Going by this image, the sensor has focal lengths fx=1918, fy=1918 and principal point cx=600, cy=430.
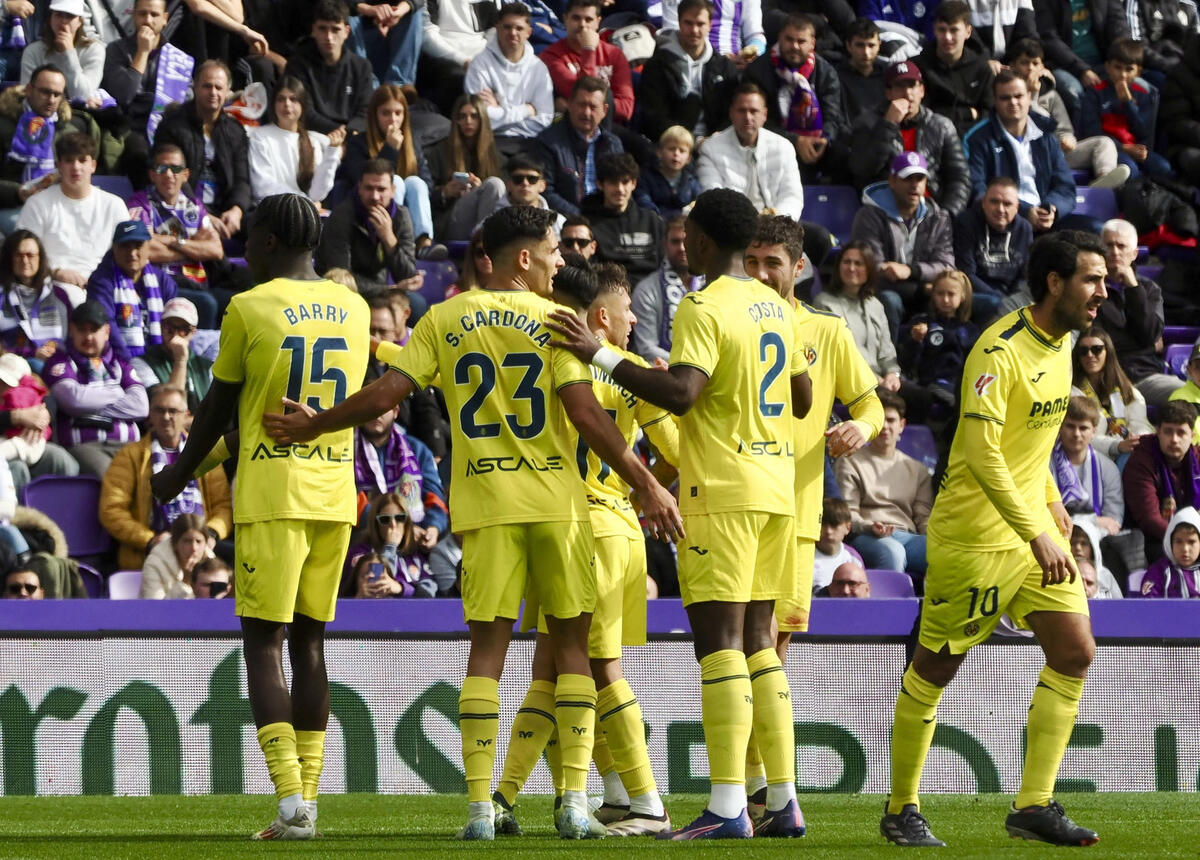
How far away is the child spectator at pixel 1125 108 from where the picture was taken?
16.6 metres

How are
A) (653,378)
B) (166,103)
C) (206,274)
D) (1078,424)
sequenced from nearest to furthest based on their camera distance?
1. (653,378)
2. (1078,424)
3. (206,274)
4. (166,103)

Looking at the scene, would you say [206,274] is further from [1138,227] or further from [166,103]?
[1138,227]

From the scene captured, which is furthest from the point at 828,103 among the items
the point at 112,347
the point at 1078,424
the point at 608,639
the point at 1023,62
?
the point at 608,639

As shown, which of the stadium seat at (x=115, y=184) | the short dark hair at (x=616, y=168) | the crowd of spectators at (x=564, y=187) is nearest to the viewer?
the crowd of spectators at (x=564, y=187)

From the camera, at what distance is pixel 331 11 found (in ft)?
48.4

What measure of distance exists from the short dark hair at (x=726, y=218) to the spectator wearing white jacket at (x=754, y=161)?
7.77 meters

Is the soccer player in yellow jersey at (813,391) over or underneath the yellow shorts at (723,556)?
over

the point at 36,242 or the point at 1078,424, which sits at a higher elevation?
the point at 36,242

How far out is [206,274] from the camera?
13.4 metres

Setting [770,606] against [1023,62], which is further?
[1023,62]

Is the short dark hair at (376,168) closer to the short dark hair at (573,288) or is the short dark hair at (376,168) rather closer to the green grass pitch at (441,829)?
the green grass pitch at (441,829)

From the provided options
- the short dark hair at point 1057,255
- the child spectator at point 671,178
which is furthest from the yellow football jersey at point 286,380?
the child spectator at point 671,178

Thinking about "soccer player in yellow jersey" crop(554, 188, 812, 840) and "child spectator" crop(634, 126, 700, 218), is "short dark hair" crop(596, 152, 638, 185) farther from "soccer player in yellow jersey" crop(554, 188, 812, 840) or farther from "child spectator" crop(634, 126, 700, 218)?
"soccer player in yellow jersey" crop(554, 188, 812, 840)

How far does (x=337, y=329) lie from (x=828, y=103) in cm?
955
